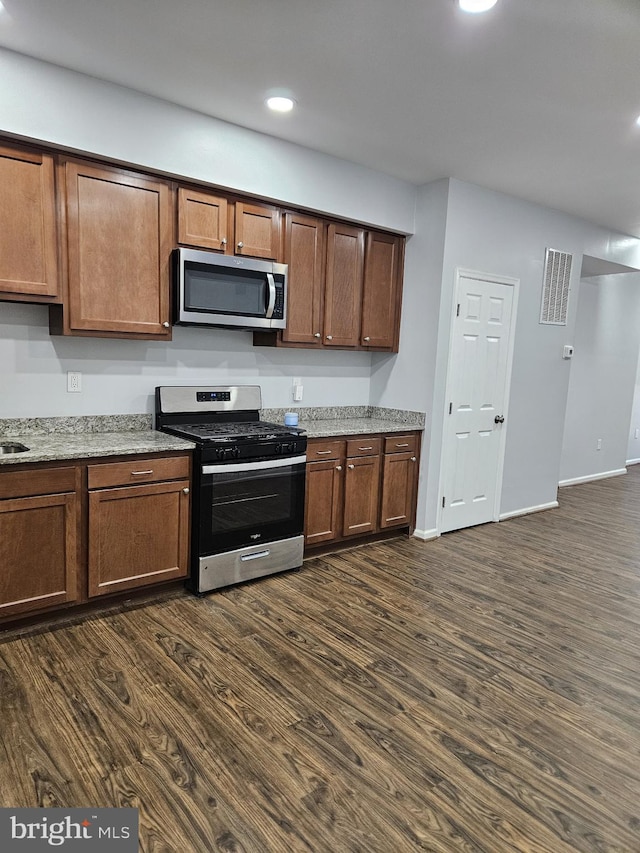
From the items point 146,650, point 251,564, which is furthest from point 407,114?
point 146,650

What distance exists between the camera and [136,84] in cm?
284

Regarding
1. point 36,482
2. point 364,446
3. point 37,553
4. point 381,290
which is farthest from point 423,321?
point 37,553

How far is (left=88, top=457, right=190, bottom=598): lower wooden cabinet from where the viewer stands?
9.25ft

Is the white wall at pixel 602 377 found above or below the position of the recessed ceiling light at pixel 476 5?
below

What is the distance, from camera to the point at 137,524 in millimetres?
2953

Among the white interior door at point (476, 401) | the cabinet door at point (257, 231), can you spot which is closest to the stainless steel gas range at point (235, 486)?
the cabinet door at point (257, 231)

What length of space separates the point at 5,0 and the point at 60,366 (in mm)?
1666

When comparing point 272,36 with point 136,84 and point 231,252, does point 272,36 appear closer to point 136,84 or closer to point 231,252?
point 136,84

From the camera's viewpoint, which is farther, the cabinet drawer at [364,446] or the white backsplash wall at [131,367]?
the cabinet drawer at [364,446]

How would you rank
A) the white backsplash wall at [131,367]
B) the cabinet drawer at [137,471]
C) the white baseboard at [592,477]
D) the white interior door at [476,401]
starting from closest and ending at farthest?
1. the cabinet drawer at [137,471]
2. the white backsplash wall at [131,367]
3. the white interior door at [476,401]
4. the white baseboard at [592,477]

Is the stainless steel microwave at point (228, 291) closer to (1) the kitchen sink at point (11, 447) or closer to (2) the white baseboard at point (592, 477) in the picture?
(1) the kitchen sink at point (11, 447)

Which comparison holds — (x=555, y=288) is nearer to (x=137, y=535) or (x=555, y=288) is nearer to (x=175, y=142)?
(x=175, y=142)

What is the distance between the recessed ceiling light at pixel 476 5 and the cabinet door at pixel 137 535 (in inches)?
96.4

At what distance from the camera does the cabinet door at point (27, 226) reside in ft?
8.72
